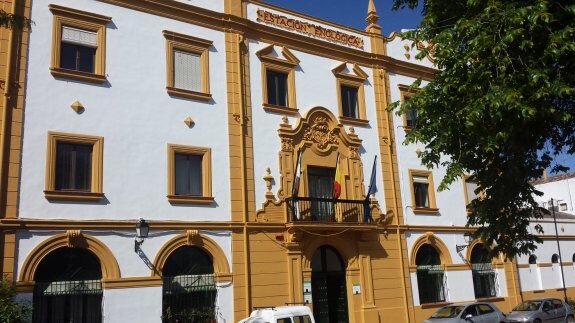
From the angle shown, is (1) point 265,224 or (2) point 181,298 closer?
(2) point 181,298

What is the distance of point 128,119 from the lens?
54.0 ft

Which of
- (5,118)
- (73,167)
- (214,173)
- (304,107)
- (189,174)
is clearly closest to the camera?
(5,118)

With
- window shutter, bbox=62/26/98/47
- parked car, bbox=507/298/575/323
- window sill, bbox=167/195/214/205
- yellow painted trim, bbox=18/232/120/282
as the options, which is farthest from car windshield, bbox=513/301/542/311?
window shutter, bbox=62/26/98/47

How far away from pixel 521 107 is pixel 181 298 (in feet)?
36.1

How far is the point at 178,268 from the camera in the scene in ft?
54.3

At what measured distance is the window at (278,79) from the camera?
19672 mm

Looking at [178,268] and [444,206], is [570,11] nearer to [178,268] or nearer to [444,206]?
[178,268]

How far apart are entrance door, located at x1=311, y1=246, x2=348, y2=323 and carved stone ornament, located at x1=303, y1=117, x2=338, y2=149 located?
3811mm

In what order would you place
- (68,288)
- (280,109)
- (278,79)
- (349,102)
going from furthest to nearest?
(349,102)
(278,79)
(280,109)
(68,288)

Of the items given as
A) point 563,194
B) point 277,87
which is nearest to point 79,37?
point 277,87

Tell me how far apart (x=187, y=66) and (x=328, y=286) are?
8998 millimetres

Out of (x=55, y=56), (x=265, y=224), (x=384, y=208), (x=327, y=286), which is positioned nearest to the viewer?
(x=55, y=56)

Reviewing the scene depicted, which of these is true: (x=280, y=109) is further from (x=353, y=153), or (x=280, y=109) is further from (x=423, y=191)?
(x=423, y=191)

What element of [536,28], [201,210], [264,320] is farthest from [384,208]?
[536,28]
